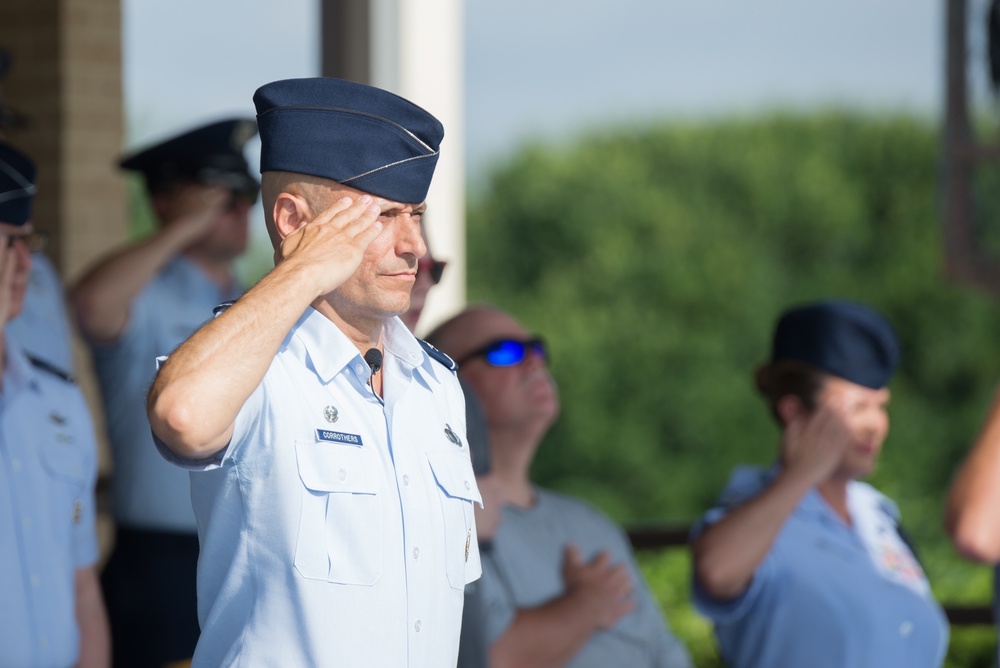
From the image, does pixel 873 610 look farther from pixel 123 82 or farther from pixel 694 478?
pixel 694 478

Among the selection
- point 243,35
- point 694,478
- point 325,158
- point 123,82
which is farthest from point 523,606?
point 243,35

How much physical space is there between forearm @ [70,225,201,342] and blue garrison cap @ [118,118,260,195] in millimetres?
255

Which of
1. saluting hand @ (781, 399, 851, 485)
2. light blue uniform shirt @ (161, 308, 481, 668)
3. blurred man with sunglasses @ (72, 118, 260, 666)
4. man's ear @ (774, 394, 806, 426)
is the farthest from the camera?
blurred man with sunglasses @ (72, 118, 260, 666)

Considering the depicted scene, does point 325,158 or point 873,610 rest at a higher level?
point 325,158

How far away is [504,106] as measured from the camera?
2192 centimetres

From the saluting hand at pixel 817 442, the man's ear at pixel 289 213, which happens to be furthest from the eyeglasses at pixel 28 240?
the saluting hand at pixel 817 442

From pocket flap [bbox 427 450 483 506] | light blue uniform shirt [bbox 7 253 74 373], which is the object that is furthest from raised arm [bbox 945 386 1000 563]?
light blue uniform shirt [bbox 7 253 74 373]

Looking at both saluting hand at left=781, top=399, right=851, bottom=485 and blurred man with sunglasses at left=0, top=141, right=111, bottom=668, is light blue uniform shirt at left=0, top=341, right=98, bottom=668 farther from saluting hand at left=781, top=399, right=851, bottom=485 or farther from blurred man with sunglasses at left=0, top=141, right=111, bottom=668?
saluting hand at left=781, top=399, right=851, bottom=485

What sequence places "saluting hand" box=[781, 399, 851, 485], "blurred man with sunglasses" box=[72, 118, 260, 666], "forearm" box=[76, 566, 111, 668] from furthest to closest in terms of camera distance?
"blurred man with sunglasses" box=[72, 118, 260, 666] < "saluting hand" box=[781, 399, 851, 485] < "forearm" box=[76, 566, 111, 668]

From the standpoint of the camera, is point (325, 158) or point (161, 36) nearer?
point (325, 158)

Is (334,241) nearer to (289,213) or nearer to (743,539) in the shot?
(289,213)

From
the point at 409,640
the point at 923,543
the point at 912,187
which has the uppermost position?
the point at 409,640

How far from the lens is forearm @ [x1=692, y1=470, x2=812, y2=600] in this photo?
10.2ft

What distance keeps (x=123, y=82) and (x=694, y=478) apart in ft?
40.5
